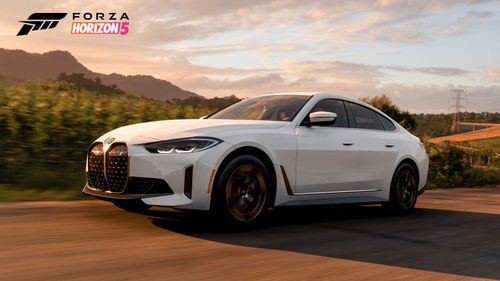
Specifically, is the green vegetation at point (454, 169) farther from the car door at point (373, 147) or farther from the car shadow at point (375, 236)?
the car shadow at point (375, 236)

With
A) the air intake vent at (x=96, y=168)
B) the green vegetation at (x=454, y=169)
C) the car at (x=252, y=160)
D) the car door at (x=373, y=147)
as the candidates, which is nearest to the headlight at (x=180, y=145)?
the car at (x=252, y=160)

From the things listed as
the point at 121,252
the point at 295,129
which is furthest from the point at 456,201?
the point at 121,252

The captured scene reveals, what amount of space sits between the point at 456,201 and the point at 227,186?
6.58m

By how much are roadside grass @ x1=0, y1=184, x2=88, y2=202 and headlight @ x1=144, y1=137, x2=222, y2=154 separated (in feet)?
10.4

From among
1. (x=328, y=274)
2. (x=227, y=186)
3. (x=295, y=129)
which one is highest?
(x=295, y=129)

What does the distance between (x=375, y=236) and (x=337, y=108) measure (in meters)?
1.93

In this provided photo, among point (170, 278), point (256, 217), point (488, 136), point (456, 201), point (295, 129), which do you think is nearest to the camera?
point (170, 278)

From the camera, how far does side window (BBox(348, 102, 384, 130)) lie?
322 inches

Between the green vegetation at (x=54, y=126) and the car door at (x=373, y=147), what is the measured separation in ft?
12.9

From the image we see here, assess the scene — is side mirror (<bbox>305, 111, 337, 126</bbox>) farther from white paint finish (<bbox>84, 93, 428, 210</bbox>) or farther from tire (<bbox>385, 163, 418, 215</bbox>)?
tire (<bbox>385, 163, 418, 215</bbox>)

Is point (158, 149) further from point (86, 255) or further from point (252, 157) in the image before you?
point (86, 255)

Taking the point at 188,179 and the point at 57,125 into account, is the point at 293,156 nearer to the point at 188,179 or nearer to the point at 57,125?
the point at 188,179

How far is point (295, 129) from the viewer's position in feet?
23.0

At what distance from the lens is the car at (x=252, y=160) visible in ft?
19.7
